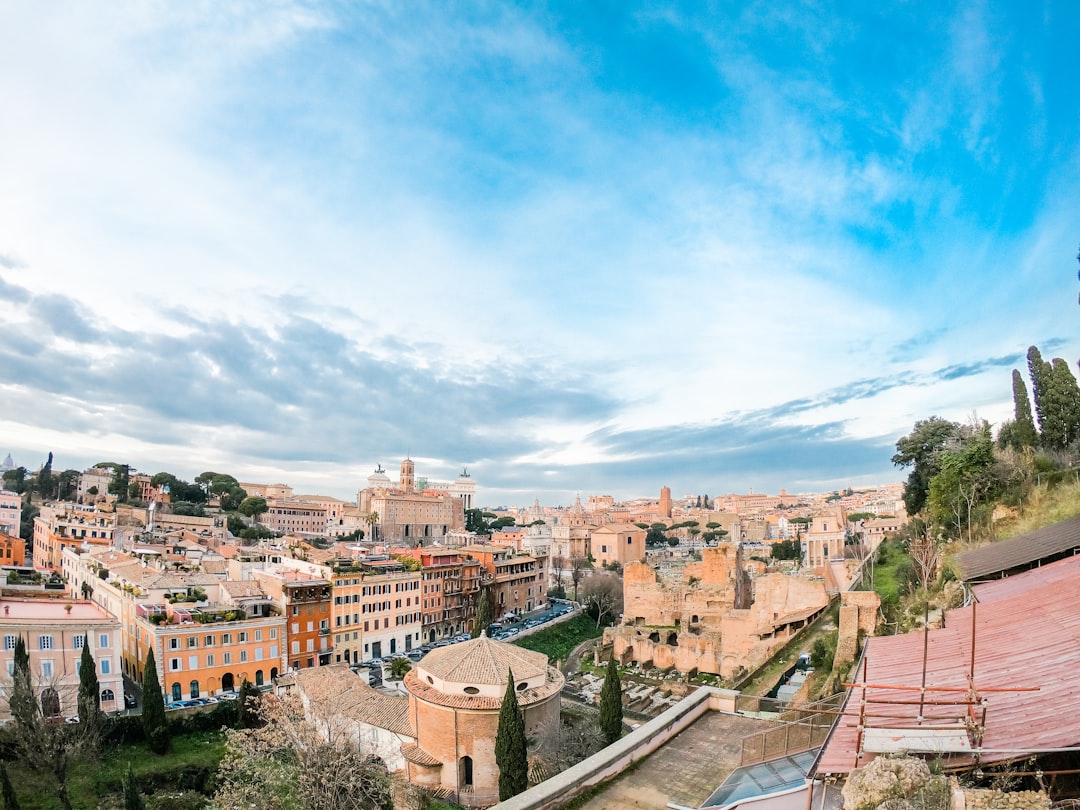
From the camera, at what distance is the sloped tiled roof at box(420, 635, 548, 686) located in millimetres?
19984

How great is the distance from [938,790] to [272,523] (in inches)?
3670

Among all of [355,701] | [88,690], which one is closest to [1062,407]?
[355,701]

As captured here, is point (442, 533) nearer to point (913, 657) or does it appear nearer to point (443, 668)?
point (443, 668)

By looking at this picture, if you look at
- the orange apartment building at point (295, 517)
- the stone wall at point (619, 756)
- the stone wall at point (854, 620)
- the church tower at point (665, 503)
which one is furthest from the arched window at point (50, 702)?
the church tower at point (665, 503)

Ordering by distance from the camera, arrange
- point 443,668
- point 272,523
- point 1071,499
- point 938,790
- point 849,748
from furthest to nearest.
Answer: point 272,523
point 443,668
point 1071,499
point 849,748
point 938,790

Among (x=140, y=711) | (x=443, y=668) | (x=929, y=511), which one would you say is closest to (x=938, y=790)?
(x=443, y=668)

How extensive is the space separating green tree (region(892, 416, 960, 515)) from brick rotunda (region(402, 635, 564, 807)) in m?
23.4

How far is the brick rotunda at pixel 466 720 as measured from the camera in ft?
63.7

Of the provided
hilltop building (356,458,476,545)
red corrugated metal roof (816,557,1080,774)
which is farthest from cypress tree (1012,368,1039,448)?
hilltop building (356,458,476,545)

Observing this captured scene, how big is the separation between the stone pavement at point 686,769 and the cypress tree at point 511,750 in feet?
26.5

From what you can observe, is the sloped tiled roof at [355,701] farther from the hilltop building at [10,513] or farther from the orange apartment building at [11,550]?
the hilltop building at [10,513]

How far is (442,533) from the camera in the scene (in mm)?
101375

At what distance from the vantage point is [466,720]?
64.0ft

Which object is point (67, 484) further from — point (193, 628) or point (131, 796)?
point (131, 796)
